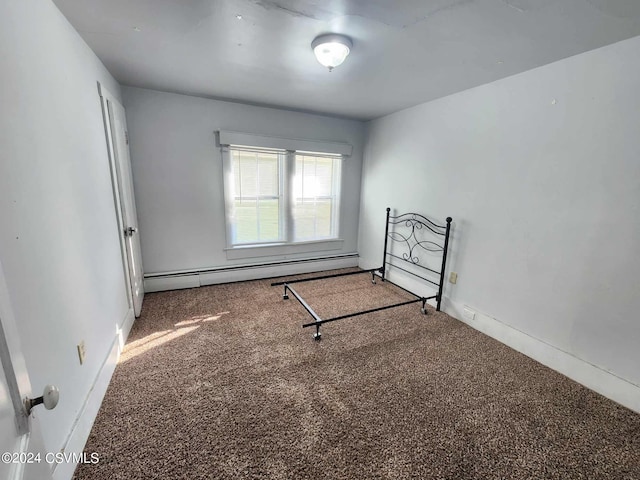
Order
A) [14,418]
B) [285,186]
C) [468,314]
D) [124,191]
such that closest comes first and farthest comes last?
1. [14,418]
2. [124,191]
3. [468,314]
4. [285,186]

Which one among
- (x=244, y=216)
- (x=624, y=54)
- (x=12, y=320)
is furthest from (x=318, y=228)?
(x=12, y=320)

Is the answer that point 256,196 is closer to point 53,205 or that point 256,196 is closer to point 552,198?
point 53,205

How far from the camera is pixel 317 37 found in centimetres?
174

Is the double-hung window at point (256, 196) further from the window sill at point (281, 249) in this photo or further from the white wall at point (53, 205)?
the white wall at point (53, 205)

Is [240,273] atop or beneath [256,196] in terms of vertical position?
beneath

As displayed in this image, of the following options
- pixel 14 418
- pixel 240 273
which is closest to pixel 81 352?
pixel 14 418

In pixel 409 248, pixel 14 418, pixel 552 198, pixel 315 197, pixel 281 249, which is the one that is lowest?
pixel 281 249

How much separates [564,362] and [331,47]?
2823 mm

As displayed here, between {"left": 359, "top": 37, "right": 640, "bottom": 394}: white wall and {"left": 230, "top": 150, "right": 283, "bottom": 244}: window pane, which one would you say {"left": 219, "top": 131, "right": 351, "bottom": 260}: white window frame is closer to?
{"left": 230, "top": 150, "right": 283, "bottom": 244}: window pane

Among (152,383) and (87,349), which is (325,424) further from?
(87,349)

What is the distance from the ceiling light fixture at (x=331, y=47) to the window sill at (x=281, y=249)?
2.50 metres

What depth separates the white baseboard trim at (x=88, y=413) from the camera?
1.22 m

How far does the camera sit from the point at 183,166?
3176 mm

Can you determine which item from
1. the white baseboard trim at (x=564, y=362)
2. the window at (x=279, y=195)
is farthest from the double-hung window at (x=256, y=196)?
the white baseboard trim at (x=564, y=362)
